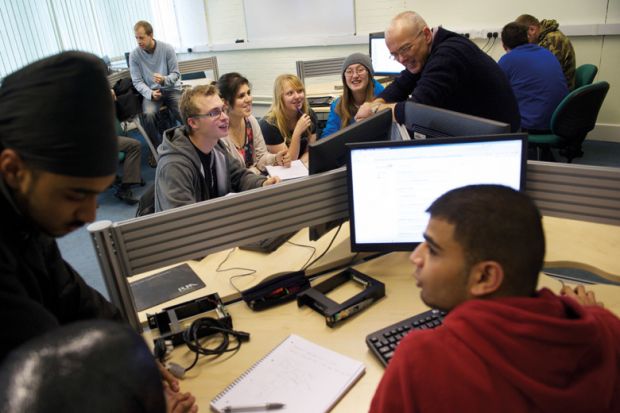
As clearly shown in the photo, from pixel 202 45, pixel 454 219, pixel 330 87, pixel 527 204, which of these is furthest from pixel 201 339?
pixel 202 45

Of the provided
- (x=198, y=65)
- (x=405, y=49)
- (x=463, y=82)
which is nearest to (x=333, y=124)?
(x=405, y=49)

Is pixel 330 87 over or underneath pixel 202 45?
underneath

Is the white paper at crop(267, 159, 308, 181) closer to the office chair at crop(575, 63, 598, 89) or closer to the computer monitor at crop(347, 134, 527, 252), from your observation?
the computer monitor at crop(347, 134, 527, 252)

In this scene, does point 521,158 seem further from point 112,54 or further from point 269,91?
point 112,54

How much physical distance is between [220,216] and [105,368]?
0.93 meters

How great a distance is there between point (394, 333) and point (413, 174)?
18.4 inches

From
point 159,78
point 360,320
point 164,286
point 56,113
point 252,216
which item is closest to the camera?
point 56,113

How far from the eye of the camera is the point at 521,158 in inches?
53.4

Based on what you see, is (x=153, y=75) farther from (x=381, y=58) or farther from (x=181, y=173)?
(x=181, y=173)

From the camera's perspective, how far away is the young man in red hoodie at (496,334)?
2.29 ft

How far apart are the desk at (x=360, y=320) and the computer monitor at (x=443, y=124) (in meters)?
0.36

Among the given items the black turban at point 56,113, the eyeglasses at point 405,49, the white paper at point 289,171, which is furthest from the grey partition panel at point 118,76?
the black turban at point 56,113

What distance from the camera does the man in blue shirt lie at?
3.64 metres

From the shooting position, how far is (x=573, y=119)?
3270 millimetres
